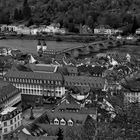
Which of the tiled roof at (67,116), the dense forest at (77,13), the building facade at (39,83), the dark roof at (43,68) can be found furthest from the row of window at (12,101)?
the dense forest at (77,13)

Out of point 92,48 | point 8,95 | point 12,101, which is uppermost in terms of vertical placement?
point 8,95

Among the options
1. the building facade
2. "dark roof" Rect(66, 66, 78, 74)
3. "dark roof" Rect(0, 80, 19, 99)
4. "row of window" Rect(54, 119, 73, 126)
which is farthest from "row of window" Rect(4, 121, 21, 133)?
"dark roof" Rect(66, 66, 78, 74)

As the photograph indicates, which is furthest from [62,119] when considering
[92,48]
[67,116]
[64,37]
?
[64,37]

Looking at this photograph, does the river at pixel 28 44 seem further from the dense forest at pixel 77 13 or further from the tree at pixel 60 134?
the tree at pixel 60 134

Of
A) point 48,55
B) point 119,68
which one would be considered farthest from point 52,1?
point 119,68

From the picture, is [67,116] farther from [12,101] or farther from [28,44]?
[28,44]

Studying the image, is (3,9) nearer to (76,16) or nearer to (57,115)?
(76,16)

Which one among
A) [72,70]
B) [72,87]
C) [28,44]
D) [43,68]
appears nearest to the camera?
[72,87]
